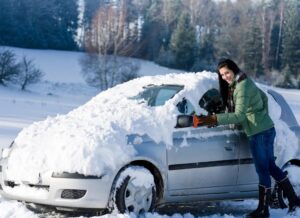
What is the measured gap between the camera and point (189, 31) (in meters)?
65.9

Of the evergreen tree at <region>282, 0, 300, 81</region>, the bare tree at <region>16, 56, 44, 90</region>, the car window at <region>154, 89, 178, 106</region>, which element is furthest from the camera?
the evergreen tree at <region>282, 0, 300, 81</region>

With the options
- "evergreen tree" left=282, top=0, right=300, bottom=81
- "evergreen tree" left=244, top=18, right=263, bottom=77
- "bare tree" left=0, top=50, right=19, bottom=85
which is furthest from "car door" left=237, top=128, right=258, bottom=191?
"evergreen tree" left=244, top=18, right=263, bottom=77

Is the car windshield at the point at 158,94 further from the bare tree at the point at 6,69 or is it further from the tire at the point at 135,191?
the bare tree at the point at 6,69

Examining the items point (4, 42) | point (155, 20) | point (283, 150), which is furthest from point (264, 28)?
point (283, 150)

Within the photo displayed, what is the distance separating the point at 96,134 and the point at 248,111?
1.68 m

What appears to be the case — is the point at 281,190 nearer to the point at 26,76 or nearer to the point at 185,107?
the point at 185,107

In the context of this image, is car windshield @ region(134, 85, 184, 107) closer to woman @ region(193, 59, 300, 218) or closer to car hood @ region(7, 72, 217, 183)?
car hood @ region(7, 72, 217, 183)

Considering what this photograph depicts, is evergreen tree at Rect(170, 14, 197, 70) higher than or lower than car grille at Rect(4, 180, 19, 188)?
higher

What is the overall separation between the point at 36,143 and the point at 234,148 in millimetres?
2158

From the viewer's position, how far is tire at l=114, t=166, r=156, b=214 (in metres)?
5.45

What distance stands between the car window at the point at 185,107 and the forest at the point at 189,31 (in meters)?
48.3

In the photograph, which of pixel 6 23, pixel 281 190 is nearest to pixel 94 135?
pixel 281 190

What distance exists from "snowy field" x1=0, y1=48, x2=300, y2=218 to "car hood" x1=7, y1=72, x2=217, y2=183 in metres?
0.53

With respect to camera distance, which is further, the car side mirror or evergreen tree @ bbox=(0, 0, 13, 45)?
evergreen tree @ bbox=(0, 0, 13, 45)
